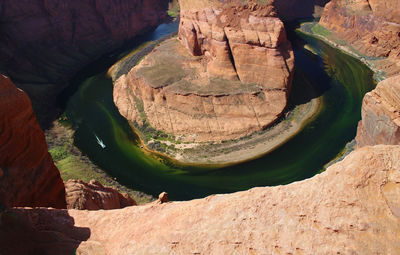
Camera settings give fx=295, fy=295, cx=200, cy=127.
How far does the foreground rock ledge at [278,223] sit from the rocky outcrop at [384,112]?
1463cm

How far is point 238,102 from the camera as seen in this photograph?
1537 inches

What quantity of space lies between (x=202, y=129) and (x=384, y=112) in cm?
2132

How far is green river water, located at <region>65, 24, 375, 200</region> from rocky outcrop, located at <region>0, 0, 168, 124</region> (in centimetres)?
695

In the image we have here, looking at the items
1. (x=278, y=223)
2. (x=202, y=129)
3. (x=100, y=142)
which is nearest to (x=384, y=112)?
(x=278, y=223)

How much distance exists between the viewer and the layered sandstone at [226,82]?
38.4 metres

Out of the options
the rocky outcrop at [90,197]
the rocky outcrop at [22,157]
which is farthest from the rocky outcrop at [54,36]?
the rocky outcrop at [22,157]

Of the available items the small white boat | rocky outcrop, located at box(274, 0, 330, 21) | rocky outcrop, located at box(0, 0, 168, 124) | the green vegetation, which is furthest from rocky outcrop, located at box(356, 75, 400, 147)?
rocky outcrop, located at box(274, 0, 330, 21)

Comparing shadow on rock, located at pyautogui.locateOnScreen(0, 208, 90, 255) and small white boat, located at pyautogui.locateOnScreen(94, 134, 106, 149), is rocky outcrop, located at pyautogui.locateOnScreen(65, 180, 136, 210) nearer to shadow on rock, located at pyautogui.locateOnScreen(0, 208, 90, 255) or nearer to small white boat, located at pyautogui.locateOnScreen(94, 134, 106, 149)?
shadow on rock, located at pyautogui.locateOnScreen(0, 208, 90, 255)

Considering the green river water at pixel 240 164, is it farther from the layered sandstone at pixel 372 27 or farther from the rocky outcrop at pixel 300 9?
the rocky outcrop at pixel 300 9

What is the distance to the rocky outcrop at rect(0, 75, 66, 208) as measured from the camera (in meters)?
13.4

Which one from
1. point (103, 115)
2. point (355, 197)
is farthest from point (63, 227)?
point (103, 115)

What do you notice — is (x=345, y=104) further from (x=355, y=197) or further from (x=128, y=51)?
(x=128, y=51)

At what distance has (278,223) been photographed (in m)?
8.90

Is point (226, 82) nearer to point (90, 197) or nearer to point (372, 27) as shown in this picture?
point (90, 197)
